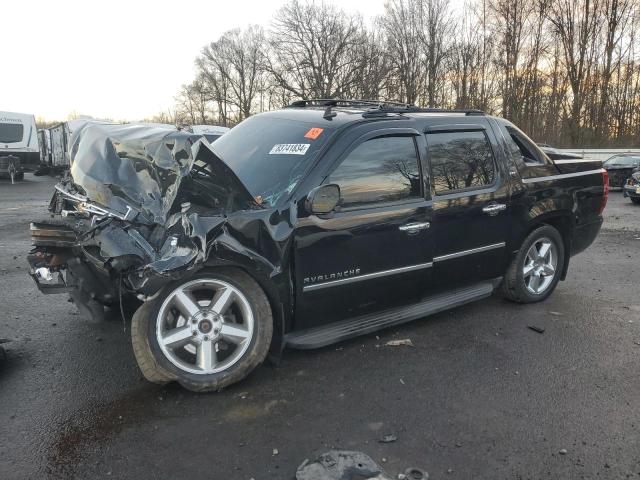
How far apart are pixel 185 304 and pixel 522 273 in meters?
3.32

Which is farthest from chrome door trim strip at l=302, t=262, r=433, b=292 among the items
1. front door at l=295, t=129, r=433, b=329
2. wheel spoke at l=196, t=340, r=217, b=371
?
wheel spoke at l=196, t=340, r=217, b=371

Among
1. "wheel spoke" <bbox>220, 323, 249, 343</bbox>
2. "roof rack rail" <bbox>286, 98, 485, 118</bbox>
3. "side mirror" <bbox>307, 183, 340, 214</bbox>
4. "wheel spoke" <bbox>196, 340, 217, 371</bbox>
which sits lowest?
"wheel spoke" <bbox>196, 340, 217, 371</bbox>

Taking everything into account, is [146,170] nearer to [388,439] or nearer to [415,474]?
[388,439]

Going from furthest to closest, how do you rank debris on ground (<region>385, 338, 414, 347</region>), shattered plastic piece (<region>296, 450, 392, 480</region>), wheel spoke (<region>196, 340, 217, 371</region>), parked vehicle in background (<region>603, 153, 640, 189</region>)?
parked vehicle in background (<region>603, 153, 640, 189</region>)
debris on ground (<region>385, 338, 414, 347</region>)
wheel spoke (<region>196, 340, 217, 371</region>)
shattered plastic piece (<region>296, 450, 392, 480</region>)

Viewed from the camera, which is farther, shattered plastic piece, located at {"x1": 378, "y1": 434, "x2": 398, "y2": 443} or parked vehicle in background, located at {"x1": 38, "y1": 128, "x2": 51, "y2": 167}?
parked vehicle in background, located at {"x1": 38, "y1": 128, "x2": 51, "y2": 167}

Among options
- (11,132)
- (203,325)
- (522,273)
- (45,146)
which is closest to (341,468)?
(203,325)

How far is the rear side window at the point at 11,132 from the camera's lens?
73.4 feet

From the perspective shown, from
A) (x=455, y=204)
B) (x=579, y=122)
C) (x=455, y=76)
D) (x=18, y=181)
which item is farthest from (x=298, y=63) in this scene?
(x=455, y=204)

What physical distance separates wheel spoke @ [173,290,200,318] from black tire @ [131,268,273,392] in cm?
6

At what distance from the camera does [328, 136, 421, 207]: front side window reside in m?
3.43

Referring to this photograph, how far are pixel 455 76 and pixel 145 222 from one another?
39.1m

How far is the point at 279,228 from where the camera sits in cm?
312

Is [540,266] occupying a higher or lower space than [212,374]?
higher

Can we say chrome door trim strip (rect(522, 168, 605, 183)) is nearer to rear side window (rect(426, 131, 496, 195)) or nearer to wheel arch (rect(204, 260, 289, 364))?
rear side window (rect(426, 131, 496, 195))
